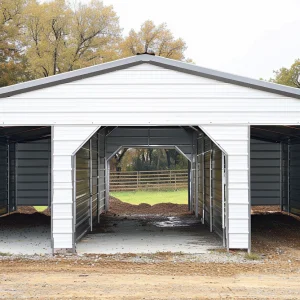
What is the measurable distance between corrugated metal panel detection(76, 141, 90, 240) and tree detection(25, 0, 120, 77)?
18472 millimetres

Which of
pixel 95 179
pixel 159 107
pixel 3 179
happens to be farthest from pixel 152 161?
pixel 159 107

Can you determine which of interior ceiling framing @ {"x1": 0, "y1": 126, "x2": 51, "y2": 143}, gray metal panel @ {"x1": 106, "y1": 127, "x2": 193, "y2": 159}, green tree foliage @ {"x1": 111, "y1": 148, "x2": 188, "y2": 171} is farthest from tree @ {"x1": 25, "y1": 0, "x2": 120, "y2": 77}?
gray metal panel @ {"x1": 106, "y1": 127, "x2": 193, "y2": 159}

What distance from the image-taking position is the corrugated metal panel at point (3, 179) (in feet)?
57.1

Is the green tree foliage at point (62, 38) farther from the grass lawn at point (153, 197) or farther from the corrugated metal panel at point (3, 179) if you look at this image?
the corrugated metal panel at point (3, 179)

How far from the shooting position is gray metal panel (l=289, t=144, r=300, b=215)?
17.4 metres

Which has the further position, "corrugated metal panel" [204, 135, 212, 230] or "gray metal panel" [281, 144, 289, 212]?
"gray metal panel" [281, 144, 289, 212]

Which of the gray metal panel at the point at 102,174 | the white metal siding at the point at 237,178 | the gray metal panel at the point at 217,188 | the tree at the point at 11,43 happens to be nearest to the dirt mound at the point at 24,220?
the gray metal panel at the point at 102,174

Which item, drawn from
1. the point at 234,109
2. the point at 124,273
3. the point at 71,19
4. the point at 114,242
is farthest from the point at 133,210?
the point at 71,19

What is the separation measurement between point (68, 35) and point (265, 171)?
19.1 metres

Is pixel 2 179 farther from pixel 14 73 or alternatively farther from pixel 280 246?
pixel 14 73

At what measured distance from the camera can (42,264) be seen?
9.50 m

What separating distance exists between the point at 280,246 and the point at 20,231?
6.55 metres

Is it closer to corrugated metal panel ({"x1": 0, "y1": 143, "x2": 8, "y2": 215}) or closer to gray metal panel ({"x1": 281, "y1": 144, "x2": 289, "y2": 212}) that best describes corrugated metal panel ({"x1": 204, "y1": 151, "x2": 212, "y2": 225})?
gray metal panel ({"x1": 281, "y1": 144, "x2": 289, "y2": 212})

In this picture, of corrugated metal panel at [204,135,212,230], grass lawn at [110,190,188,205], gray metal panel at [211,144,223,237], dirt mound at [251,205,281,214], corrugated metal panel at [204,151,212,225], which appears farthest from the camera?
grass lawn at [110,190,188,205]
